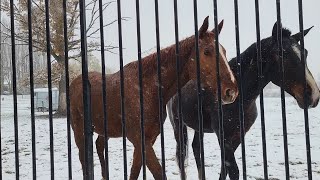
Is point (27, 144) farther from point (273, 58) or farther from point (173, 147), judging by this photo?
point (273, 58)

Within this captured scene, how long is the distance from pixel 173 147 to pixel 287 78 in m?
5.87

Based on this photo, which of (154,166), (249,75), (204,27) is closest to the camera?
(204,27)

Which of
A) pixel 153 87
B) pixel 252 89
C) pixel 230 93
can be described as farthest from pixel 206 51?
pixel 252 89

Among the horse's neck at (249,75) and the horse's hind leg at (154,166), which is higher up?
the horse's neck at (249,75)

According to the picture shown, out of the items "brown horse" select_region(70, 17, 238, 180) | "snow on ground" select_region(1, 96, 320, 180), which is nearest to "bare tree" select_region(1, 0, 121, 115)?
"snow on ground" select_region(1, 96, 320, 180)

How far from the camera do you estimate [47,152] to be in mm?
8812

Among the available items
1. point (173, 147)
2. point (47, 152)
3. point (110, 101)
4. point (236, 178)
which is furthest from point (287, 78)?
point (47, 152)

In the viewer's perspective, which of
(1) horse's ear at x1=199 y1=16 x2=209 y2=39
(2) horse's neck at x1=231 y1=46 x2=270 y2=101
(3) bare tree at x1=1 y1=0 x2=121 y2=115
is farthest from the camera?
(3) bare tree at x1=1 y1=0 x2=121 y2=115

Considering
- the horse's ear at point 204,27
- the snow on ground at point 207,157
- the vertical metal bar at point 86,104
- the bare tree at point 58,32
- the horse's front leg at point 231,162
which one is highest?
the bare tree at point 58,32

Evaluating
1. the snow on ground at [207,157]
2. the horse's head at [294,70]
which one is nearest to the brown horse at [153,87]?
the horse's head at [294,70]

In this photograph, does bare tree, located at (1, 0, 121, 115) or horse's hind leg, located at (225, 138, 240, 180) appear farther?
bare tree, located at (1, 0, 121, 115)

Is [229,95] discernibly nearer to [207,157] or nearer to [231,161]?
[231,161]

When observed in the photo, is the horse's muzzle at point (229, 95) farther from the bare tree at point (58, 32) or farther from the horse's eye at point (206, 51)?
the bare tree at point (58, 32)

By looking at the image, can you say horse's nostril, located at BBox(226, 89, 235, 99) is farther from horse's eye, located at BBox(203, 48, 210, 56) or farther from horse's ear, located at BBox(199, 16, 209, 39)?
horse's ear, located at BBox(199, 16, 209, 39)
